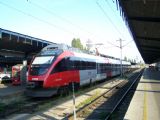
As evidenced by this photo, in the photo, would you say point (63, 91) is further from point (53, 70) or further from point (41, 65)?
point (41, 65)

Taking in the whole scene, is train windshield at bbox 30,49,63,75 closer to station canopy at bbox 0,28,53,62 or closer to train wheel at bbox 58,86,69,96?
train wheel at bbox 58,86,69,96

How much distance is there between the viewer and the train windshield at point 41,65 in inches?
811

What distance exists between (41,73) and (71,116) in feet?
19.8

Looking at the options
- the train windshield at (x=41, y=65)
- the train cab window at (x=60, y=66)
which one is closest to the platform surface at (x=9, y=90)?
the train windshield at (x=41, y=65)

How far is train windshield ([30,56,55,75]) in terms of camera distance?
20.6 meters

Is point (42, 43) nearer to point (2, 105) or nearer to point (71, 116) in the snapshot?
point (2, 105)

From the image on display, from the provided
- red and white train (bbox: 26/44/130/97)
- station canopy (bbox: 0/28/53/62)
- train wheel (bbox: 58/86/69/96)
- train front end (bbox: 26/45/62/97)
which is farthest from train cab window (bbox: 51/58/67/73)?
station canopy (bbox: 0/28/53/62)

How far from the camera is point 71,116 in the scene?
15062 mm

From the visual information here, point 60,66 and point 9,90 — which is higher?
point 60,66

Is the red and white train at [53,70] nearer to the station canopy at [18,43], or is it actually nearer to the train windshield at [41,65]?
the train windshield at [41,65]

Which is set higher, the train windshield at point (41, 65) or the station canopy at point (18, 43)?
the station canopy at point (18, 43)

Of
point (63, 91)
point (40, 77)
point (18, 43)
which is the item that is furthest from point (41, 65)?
point (18, 43)

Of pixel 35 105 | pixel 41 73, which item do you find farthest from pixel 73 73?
pixel 35 105

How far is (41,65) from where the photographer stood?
68.8ft
